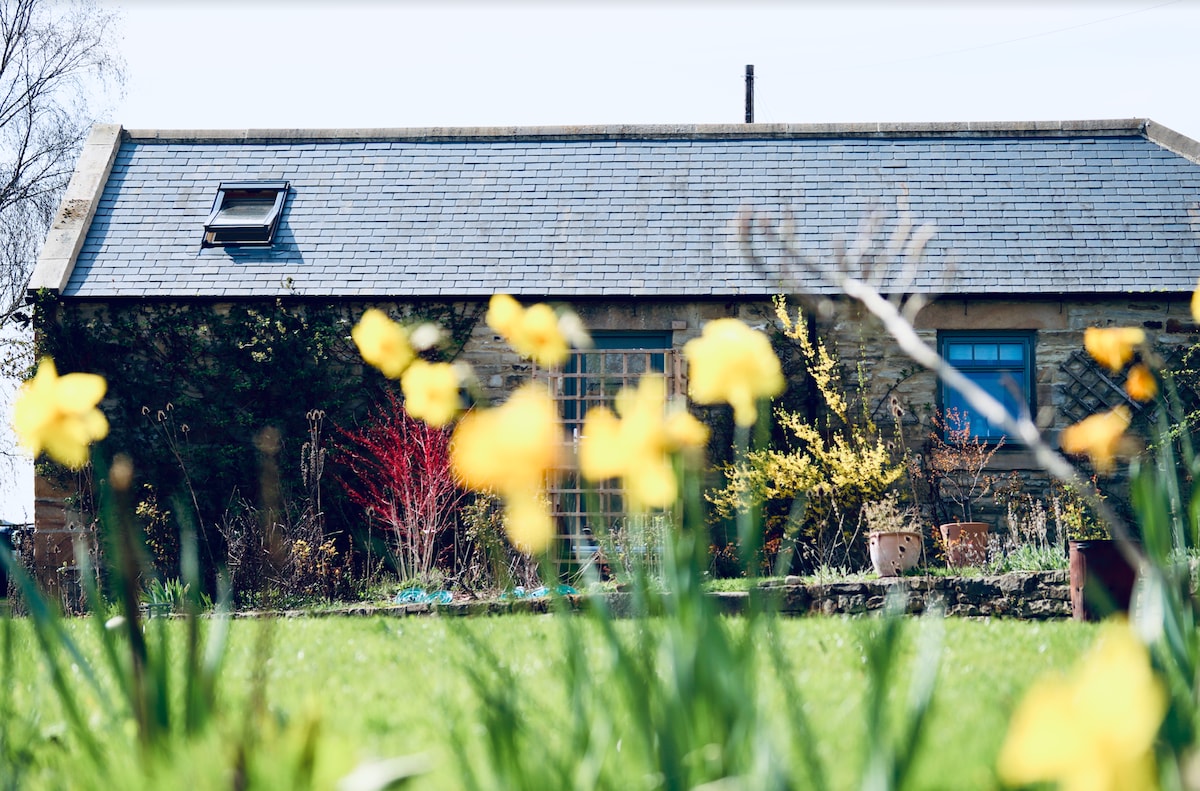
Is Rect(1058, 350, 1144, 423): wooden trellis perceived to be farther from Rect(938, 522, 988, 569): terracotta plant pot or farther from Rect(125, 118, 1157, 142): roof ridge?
Rect(125, 118, 1157, 142): roof ridge

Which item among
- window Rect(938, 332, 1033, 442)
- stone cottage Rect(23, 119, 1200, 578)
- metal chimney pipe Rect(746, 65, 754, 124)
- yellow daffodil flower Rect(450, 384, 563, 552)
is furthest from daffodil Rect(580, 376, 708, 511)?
metal chimney pipe Rect(746, 65, 754, 124)

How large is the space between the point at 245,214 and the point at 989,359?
26.5 ft

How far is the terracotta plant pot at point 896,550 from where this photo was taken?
9.32m

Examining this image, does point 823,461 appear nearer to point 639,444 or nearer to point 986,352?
point 986,352

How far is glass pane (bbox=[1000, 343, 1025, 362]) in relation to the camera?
11.7m

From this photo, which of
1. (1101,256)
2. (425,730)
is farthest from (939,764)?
(1101,256)

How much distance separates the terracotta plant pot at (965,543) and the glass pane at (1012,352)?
1949 mm

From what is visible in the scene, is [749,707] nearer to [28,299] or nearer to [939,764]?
[939,764]

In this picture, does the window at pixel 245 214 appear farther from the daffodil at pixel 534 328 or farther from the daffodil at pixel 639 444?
the daffodil at pixel 639 444

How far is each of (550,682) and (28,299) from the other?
9.54 metres

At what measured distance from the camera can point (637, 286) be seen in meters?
11.7

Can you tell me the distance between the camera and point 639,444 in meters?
1.90

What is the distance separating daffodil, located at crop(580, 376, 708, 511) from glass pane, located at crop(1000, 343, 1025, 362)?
10378 millimetres

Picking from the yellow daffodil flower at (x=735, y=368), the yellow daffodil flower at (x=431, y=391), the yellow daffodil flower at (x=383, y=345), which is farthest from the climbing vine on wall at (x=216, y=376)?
the yellow daffodil flower at (x=735, y=368)
